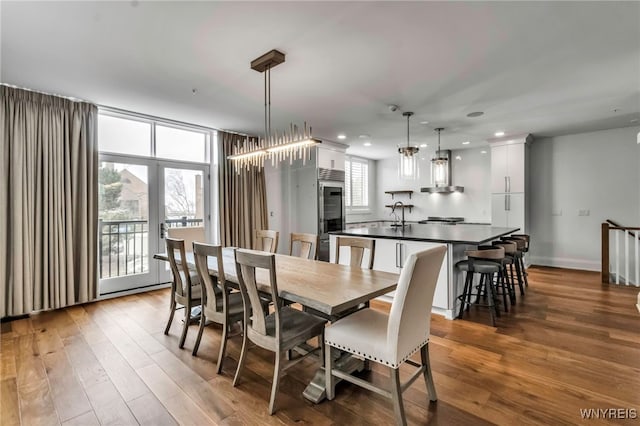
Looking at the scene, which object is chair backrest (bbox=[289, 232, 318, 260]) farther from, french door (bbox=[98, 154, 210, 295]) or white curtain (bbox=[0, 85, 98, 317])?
white curtain (bbox=[0, 85, 98, 317])

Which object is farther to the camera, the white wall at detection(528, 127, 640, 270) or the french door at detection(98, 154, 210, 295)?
the white wall at detection(528, 127, 640, 270)

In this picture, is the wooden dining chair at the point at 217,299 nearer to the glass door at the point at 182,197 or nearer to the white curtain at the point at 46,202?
the glass door at the point at 182,197

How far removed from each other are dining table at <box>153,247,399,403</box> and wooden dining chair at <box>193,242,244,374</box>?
91 mm

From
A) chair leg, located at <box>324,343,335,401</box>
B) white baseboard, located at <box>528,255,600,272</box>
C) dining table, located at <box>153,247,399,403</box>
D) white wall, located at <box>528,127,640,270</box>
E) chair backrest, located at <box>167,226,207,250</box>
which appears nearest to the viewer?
dining table, located at <box>153,247,399,403</box>

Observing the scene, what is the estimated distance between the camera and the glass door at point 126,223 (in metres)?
4.25

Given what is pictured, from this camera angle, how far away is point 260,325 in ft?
6.84

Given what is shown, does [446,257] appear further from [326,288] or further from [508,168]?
[508,168]

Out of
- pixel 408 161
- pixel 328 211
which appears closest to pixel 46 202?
pixel 328 211

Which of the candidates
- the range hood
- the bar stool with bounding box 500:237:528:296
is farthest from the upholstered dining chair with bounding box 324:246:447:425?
the range hood

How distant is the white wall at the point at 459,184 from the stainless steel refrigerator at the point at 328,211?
242 centimetres

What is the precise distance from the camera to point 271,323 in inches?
87.7

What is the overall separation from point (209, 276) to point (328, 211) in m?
3.71

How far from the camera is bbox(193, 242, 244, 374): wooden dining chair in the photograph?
236 centimetres

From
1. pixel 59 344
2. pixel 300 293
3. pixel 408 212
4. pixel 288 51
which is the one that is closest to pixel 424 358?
pixel 300 293
